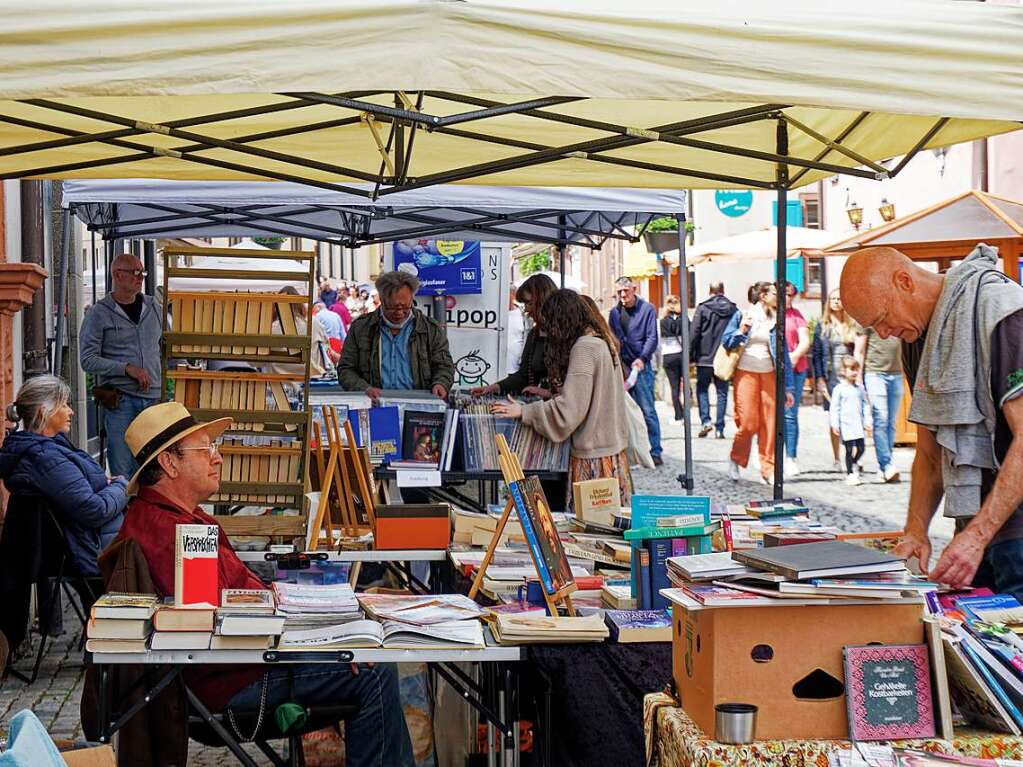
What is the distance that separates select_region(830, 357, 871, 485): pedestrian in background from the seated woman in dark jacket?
852 cm

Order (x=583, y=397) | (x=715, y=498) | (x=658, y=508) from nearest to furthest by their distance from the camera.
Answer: (x=658, y=508)
(x=583, y=397)
(x=715, y=498)

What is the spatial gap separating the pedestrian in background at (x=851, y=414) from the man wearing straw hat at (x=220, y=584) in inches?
379

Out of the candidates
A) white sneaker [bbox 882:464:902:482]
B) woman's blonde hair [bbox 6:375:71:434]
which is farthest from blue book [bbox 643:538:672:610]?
white sneaker [bbox 882:464:902:482]

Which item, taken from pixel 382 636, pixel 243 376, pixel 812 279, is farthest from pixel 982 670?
pixel 812 279

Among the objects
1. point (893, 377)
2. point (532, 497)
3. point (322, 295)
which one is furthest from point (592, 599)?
point (322, 295)

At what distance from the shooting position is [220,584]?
4391mm

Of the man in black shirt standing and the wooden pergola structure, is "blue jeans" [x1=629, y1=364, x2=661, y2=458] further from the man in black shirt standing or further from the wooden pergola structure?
the man in black shirt standing

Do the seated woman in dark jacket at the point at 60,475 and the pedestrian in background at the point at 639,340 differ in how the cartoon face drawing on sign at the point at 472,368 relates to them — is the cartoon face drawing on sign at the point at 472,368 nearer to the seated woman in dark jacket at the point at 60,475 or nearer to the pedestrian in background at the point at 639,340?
the pedestrian in background at the point at 639,340

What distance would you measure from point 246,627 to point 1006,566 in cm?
221

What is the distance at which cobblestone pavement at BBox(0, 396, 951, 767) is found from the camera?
600 centimetres

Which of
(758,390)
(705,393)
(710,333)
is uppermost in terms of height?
(710,333)

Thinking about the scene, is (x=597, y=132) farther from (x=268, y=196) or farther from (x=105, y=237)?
(x=105, y=237)

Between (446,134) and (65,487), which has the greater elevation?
(446,134)

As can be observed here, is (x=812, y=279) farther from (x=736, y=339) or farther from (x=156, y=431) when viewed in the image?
(x=156, y=431)
